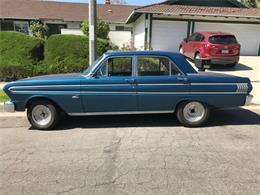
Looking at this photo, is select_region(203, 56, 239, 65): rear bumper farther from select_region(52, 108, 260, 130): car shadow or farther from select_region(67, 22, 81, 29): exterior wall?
select_region(67, 22, 81, 29): exterior wall

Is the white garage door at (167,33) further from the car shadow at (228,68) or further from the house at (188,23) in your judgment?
the car shadow at (228,68)

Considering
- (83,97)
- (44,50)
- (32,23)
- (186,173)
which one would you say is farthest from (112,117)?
(32,23)

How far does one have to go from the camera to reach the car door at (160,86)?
21.4 ft

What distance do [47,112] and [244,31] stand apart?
18085mm

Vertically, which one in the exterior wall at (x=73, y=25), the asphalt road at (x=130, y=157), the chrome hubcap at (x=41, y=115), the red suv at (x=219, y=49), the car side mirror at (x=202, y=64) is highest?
the exterior wall at (x=73, y=25)

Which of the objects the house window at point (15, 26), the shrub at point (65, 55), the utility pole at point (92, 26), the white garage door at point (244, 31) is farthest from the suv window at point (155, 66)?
the house window at point (15, 26)

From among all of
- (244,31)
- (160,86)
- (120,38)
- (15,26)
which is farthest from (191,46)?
(15,26)

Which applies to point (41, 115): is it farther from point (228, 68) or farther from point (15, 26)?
point (15, 26)

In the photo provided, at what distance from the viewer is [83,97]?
252 inches

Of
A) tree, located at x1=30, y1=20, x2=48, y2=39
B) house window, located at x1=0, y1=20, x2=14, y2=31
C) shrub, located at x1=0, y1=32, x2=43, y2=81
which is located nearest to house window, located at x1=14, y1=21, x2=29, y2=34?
house window, located at x1=0, y1=20, x2=14, y2=31

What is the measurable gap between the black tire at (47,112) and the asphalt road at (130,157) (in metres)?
0.18

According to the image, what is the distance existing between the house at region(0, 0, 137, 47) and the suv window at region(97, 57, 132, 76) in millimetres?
21169

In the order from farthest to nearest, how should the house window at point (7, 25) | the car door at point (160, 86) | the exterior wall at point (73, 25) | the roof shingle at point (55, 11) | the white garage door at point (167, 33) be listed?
1. the exterior wall at point (73, 25)
2. the roof shingle at point (55, 11)
3. the house window at point (7, 25)
4. the white garage door at point (167, 33)
5. the car door at point (160, 86)

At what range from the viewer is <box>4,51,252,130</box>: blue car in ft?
20.9
